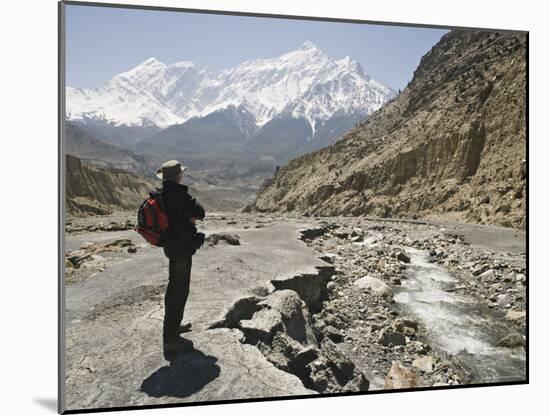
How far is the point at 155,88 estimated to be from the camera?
4.48 m

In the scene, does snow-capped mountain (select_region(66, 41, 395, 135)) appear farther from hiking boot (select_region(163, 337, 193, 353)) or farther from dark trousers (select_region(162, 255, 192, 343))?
hiking boot (select_region(163, 337, 193, 353))

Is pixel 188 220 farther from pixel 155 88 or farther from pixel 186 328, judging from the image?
pixel 155 88

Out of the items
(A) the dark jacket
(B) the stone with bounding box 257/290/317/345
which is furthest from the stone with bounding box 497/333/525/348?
(A) the dark jacket

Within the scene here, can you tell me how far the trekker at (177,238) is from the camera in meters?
3.21

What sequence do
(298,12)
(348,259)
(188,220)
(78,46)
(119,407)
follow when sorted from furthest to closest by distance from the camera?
(348,259) < (298,12) < (78,46) < (119,407) < (188,220)

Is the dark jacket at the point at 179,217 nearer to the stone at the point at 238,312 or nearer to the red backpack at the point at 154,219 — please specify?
the red backpack at the point at 154,219

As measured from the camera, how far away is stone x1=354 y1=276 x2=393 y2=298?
5.46 metres

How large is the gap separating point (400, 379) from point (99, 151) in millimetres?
3793

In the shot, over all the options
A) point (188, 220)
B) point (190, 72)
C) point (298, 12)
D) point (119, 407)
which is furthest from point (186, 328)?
point (298, 12)

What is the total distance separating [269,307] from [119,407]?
1516mm

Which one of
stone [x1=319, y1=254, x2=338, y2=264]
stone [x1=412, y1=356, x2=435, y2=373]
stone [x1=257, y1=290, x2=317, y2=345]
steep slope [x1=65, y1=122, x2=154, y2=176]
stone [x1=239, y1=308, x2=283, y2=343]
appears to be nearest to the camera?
stone [x1=239, y1=308, x2=283, y2=343]

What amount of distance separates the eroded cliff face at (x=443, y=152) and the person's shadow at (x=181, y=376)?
3.45 m

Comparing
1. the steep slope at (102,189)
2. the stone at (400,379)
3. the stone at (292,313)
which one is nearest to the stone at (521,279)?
the stone at (400,379)

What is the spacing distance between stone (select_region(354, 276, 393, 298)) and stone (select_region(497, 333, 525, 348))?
4.21 ft
